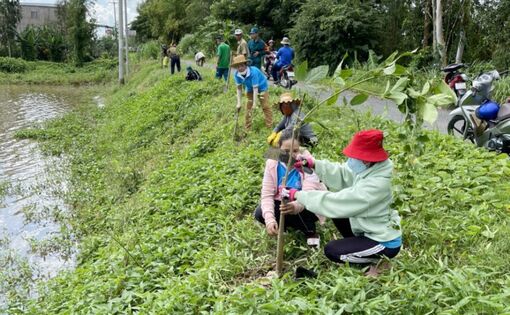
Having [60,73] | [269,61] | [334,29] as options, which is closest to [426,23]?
[334,29]

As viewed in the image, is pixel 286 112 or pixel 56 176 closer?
pixel 286 112

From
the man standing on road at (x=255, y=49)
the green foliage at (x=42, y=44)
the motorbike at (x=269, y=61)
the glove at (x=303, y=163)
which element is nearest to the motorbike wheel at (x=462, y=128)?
the glove at (x=303, y=163)

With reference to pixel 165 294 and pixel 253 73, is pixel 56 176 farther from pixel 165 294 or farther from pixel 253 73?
pixel 165 294

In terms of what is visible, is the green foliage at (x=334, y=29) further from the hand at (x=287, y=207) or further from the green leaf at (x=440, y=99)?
the green leaf at (x=440, y=99)

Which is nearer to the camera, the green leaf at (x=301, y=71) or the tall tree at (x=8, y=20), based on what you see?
the green leaf at (x=301, y=71)

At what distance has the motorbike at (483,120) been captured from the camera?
19.5 feet

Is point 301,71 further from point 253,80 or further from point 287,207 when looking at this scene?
point 253,80

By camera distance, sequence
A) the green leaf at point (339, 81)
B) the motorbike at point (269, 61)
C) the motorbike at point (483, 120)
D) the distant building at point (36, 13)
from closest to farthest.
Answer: the green leaf at point (339, 81) < the motorbike at point (483, 120) < the motorbike at point (269, 61) < the distant building at point (36, 13)

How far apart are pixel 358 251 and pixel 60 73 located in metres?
43.5

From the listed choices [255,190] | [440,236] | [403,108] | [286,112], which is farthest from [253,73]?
[403,108]

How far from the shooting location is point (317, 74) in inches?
121

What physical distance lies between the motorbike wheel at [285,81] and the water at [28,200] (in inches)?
239

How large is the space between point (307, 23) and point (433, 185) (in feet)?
42.7

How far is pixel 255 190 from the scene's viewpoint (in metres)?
5.84
